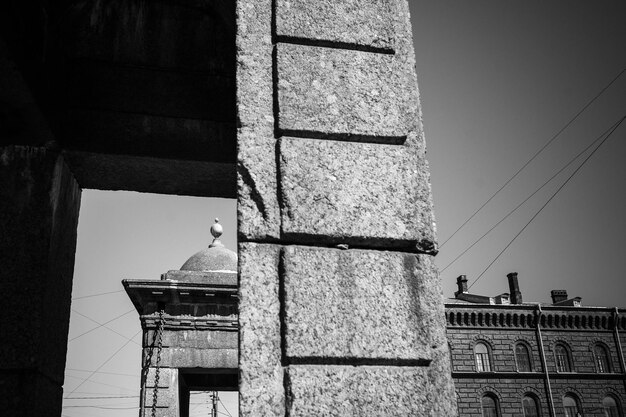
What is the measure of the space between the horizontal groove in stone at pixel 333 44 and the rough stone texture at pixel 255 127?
0.29ft

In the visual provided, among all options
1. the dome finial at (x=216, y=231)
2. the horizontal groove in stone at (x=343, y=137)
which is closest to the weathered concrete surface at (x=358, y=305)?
the horizontal groove in stone at (x=343, y=137)

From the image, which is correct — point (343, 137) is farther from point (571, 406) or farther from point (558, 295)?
point (558, 295)

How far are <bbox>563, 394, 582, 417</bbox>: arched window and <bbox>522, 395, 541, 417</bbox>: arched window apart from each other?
6.70 ft

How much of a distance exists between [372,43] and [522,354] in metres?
40.2

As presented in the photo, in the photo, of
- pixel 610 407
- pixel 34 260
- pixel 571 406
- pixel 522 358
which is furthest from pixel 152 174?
pixel 610 407

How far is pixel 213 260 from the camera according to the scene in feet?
29.2

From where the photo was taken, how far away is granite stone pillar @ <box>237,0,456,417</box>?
2.34 m

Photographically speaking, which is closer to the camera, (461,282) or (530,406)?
(530,406)

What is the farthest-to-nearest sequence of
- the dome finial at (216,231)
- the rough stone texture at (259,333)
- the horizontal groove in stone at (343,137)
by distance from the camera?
the dome finial at (216,231) → the horizontal groove in stone at (343,137) → the rough stone texture at (259,333)

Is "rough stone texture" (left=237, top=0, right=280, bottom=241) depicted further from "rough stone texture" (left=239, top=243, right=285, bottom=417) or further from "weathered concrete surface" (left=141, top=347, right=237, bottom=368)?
"weathered concrete surface" (left=141, top=347, right=237, bottom=368)

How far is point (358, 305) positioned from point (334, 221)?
38 cm

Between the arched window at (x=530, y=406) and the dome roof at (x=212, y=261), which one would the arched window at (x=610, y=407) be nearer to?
the arched window at (x=530, y=406)

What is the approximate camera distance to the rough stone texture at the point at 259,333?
2.25 meters

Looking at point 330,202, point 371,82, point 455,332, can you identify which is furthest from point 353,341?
point 455,332
